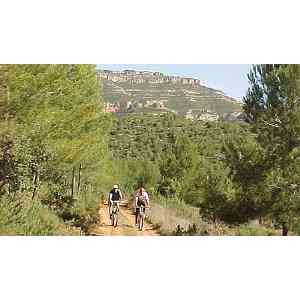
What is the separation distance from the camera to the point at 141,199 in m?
8.80

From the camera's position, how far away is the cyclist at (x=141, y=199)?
28.7ft

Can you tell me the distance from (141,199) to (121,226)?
41 centimetres

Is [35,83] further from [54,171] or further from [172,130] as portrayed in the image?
[172,130]

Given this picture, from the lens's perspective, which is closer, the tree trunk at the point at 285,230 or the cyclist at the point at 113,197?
the tree trunk at the point at 285,230

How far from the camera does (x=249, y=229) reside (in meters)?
8.67

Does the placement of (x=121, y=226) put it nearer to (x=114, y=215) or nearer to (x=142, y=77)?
(x=114, y=215)

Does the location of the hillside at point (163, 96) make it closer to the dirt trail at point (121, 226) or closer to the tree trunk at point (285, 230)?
the dirt trail at point (121, 226)

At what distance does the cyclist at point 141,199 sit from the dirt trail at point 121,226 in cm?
9

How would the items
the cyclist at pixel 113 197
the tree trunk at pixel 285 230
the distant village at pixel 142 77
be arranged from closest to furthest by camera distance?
the distant village at pixel 142 77 < the tree trunk at pixel 285 230 < the cyclist at pixel 113 197

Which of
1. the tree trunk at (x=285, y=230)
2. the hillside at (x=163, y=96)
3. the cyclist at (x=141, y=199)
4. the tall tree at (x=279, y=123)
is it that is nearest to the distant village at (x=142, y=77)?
the hillside at (x=163, y=96)

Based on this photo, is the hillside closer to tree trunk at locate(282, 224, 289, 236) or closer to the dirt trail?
the dirt trail
